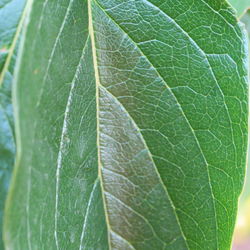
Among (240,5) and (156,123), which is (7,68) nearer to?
(156,123)

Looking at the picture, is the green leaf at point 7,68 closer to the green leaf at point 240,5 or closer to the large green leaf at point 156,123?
the large green leaf at point 156,123

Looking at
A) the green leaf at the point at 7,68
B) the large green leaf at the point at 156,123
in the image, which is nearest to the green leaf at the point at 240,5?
the large green leaf at the point at 156,123

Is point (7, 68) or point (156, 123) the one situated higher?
point (7, 68)

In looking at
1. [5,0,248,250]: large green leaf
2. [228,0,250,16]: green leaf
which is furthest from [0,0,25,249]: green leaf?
[228,0,250,16]: green leaf

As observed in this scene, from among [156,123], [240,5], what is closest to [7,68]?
[156,123]

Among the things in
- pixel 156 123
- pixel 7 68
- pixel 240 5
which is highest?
pixel 240 5

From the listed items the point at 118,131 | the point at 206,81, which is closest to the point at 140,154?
the point at 118,131

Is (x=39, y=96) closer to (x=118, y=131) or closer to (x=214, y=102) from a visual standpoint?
(x=118, y=131)
